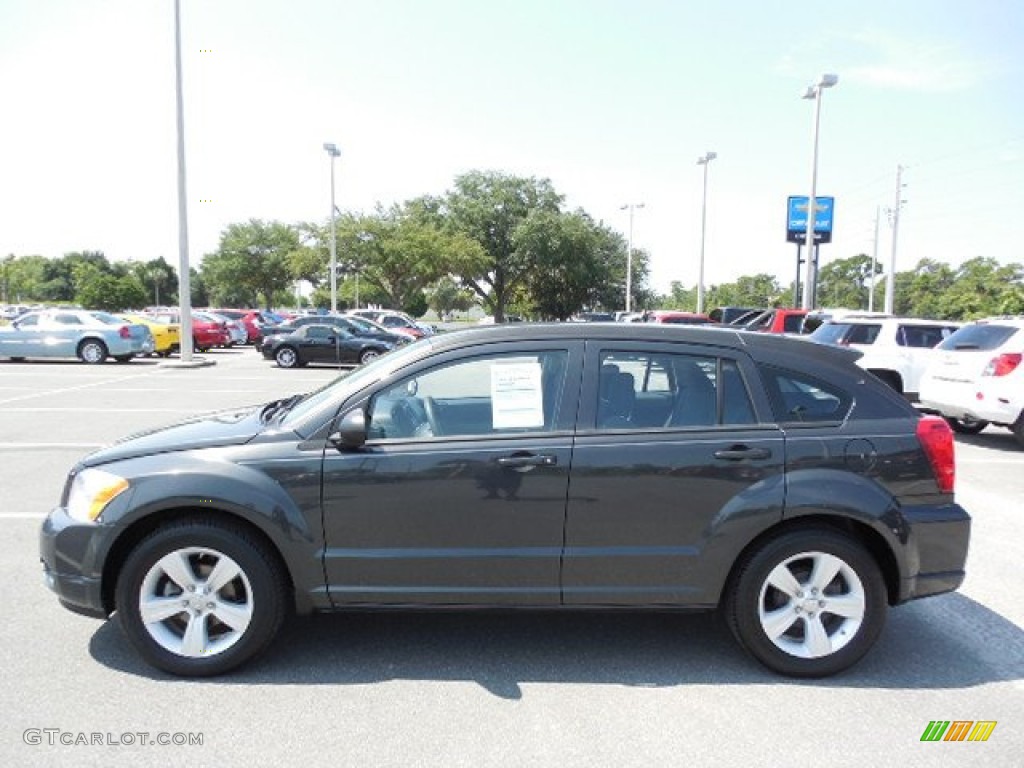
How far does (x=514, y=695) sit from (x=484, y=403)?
1.36 m

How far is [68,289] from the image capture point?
356 feet

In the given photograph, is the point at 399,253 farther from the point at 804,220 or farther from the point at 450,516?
the point at 450,516

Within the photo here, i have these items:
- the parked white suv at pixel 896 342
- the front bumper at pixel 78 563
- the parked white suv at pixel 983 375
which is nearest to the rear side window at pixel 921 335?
the parked white suv at pixel 896 342

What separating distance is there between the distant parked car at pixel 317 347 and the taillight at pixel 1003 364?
52.7 ft

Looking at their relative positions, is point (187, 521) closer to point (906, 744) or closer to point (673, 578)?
point (673, 578)

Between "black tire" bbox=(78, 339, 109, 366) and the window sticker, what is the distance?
67.8 feet

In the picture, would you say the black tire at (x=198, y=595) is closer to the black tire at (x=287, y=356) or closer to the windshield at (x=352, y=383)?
the windshield at (x=352, y=383)

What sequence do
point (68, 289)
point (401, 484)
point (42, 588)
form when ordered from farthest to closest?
point (68, 289), point (42, 588), point (401, 484)

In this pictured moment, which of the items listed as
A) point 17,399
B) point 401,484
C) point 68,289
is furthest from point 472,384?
point 68,289

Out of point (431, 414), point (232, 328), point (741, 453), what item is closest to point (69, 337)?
point (232, 328)

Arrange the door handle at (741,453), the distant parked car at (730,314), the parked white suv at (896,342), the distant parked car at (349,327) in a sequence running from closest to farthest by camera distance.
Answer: the door handle at (741,453) → the parked white suv at (896,342) → the distant parked car at (349,327) → the distant parked car at (730,314)

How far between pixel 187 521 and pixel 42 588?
5.83 ft

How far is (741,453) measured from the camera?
11.6 feet

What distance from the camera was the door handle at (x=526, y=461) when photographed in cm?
348
